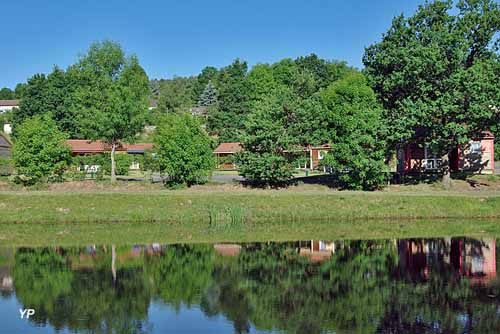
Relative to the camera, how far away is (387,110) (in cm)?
4638

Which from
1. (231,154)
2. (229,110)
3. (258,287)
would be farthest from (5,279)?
(229,110)

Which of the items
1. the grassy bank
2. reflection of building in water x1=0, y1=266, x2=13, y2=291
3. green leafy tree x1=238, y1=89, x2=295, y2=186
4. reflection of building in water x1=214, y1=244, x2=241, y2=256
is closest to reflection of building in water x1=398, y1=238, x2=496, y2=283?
the grassy bank

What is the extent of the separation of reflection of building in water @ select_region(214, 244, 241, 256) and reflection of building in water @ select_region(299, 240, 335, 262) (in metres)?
2.94

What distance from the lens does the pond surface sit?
1731cm

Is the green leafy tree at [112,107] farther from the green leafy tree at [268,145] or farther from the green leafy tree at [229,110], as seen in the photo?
the green leafy tree at [229,110]

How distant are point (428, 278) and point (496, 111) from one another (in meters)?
24.4

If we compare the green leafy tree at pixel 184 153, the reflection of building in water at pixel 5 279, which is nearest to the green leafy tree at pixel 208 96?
the green leafy tree at pixel 184 153

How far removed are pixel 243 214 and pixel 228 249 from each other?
8916 mm

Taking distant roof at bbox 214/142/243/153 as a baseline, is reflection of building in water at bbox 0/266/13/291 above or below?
below

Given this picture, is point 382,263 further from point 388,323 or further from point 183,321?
point 183,321

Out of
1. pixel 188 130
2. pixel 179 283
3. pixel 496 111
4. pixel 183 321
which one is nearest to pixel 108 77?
pixel 188 130

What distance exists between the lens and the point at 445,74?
43.3 m

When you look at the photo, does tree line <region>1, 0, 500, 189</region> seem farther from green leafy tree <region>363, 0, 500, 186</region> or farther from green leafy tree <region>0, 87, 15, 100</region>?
green leafy tree <region>0, 87, 15, 100</region>

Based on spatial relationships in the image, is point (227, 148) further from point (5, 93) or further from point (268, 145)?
point (5, 93)
